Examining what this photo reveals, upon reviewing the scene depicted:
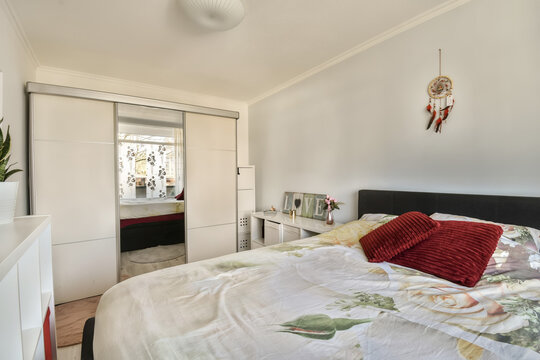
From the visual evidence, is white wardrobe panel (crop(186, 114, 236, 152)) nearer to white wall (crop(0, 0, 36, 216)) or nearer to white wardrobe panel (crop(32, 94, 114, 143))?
white wardrobe panel (crop(32, 94, 114, 143))

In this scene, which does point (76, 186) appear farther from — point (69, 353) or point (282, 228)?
point (282, 228)

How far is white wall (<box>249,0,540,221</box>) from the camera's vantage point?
1570mm

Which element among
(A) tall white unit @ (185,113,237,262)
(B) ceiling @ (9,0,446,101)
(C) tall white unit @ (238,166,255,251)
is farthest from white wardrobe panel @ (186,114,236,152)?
(B) ceiling @ (9,0,446,101)

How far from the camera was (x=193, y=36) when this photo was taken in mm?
2258

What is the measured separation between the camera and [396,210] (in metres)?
2.08

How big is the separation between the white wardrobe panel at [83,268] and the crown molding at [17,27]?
6.41 feet

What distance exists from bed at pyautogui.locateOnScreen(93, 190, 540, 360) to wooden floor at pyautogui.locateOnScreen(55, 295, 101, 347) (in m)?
1.28

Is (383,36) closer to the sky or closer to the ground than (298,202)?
closer to the sky

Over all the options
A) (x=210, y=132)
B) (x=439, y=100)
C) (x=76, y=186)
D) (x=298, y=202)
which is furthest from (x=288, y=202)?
(x=76, y=186)

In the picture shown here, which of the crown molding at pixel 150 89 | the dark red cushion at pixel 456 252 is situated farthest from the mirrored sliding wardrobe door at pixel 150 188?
the dark red cushion at pixel 456 252

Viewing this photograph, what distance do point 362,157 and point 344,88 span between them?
2.61 feet

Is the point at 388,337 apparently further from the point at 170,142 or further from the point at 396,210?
the point at 170,142

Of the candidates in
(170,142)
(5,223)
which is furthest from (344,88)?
(5,223)

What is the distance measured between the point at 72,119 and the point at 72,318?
74.4 inches
